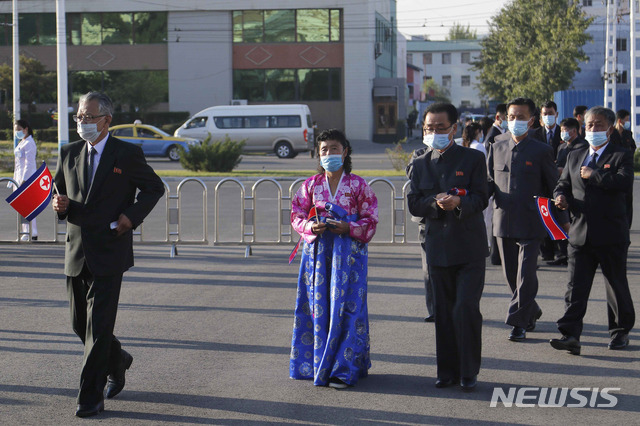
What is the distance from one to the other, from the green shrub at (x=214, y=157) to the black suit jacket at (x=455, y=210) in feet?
75.8

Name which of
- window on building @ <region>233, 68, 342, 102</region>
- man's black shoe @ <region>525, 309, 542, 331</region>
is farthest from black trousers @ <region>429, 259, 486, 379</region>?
window on building @ <region>233, 68, 342, 102</region>

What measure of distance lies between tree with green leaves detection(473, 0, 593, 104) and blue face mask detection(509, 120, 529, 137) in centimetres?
3900

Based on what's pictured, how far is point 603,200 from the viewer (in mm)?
7848

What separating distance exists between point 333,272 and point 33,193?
2294mm

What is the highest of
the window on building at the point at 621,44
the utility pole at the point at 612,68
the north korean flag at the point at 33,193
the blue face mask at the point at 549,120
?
the window on building at the point at 621,44

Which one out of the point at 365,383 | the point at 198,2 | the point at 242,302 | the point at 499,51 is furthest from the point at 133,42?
the point at 365,383

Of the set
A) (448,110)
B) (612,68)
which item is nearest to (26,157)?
(448,110)

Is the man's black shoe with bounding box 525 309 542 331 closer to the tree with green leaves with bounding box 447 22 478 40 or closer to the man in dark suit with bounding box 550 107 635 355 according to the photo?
the man in dark suit with bounding box 550 107 635 355

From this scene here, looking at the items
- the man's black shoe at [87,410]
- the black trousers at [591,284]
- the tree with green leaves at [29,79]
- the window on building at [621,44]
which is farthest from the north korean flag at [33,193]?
the window on building at [621,44]

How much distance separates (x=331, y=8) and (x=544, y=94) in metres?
15.8

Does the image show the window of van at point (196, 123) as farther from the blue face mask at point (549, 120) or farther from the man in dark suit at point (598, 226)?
the man in dark suit at point (598, 226)

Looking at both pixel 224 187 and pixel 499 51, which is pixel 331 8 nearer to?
pixel 499 51

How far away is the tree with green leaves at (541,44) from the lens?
151 feet

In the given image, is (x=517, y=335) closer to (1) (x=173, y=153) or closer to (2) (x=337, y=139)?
(2) (x=337, y=139)
